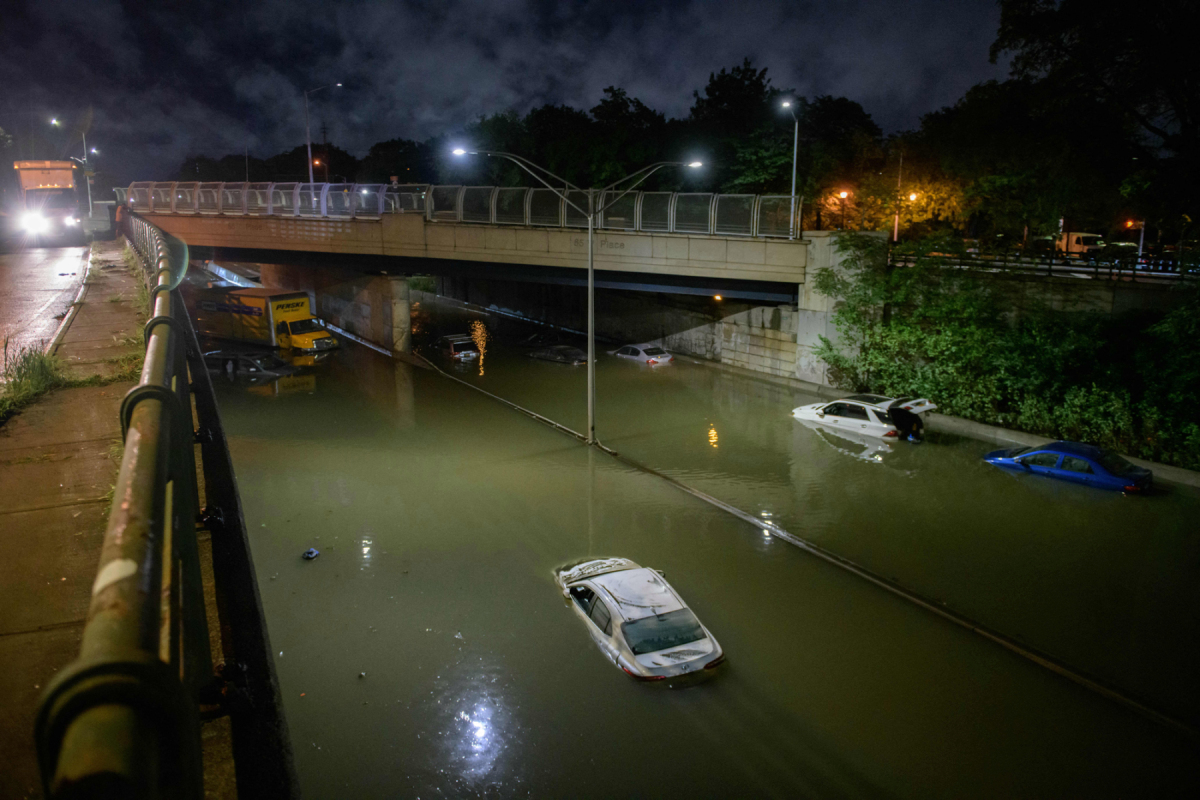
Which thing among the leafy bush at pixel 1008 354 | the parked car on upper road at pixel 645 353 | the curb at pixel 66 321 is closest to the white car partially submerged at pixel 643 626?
the curb at pixel 66 321

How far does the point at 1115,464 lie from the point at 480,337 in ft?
108

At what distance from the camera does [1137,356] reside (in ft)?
66.9

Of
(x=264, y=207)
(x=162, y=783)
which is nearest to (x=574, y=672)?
(x=162, y=783)

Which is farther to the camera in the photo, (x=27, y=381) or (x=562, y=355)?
(x=562, y=355)

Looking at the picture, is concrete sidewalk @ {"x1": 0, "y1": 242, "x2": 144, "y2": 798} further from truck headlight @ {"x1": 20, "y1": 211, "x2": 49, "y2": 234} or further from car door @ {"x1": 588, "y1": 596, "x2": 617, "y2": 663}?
truck headlight @ {"x1": 20, "y1": 211, "x2": 49, "y2": 234}

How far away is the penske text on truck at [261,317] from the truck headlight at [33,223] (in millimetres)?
7118

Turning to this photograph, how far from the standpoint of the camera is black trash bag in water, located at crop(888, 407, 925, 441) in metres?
22.5

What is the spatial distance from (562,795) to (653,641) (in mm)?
2873

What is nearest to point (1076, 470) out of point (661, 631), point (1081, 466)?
point (1081, 466)

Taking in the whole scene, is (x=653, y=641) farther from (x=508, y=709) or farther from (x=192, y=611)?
(x=192, y=611)

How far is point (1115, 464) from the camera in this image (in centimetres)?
1803

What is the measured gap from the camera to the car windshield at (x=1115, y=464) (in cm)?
1781

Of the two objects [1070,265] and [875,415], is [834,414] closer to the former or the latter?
[875,415]

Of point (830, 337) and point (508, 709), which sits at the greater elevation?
point (830, 337)
